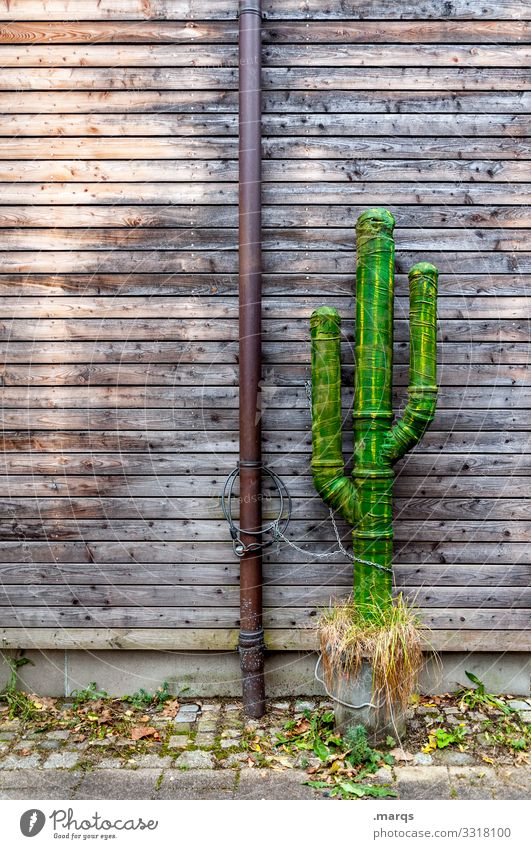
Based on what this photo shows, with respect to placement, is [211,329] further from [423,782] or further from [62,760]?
[423,782]

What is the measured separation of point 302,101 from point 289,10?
0.46 metres

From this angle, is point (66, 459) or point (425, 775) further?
point (66, 459)

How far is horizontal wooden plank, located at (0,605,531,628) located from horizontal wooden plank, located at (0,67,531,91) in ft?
8.98

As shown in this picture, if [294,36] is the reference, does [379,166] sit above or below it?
below

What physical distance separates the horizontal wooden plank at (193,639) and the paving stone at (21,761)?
24.6 inches

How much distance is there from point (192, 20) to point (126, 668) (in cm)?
344

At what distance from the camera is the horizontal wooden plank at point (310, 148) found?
340 cm

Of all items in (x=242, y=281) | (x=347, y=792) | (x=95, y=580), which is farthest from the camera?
(x=95, y=580)

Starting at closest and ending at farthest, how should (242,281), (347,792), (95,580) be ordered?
(347,792) → (242,281) → (95,580)

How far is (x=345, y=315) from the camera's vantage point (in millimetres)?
3436

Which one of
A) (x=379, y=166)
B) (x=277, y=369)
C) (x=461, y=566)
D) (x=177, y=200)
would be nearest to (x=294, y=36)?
(x=379, y=166)

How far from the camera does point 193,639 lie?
11.7 feet

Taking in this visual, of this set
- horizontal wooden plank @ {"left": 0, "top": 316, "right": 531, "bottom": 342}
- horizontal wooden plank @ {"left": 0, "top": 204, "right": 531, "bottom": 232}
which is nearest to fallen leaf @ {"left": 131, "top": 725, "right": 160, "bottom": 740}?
horizontal wooden plank @ {"left": 0, "top": 316, "right": 531, "bottom": 342}

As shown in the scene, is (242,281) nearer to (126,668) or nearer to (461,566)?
(461,566)
